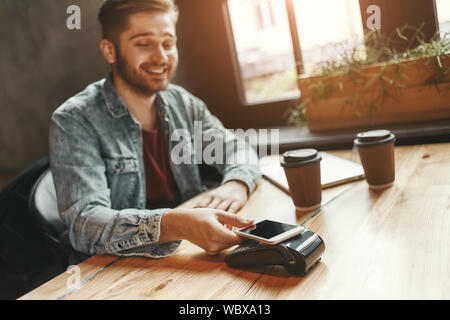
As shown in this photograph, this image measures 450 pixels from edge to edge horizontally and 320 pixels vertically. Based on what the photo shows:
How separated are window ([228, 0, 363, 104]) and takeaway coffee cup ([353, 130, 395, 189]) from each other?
0.79 m

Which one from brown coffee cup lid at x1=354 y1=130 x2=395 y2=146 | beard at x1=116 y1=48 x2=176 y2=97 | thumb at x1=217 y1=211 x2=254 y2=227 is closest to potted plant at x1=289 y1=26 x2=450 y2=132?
brown coffee cup lid at x1=354 y1=130 x2=395 y2=146

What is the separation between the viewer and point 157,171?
1666mm

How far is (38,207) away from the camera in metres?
1.34

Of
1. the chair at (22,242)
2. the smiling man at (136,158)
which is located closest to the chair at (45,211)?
the chair at (22,242)

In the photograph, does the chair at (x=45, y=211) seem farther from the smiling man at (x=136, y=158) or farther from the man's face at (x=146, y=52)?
the man's face at (x=146, y=52)

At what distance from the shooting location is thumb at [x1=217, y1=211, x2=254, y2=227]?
1.00 metres

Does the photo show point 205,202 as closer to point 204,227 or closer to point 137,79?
point 204,227

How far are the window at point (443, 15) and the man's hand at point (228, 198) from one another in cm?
113

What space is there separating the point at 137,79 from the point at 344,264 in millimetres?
1128

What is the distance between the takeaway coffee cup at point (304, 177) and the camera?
1.09 m

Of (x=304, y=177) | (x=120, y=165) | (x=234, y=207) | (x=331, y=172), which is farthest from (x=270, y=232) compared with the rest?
(x=120, y=165)

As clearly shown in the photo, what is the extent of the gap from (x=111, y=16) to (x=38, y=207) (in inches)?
30.6

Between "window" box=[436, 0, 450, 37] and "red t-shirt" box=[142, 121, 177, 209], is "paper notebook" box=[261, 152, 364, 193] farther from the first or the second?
"window" box=[436, 0, 450, 37]
